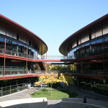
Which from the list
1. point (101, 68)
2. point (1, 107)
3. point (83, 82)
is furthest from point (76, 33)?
point (1, 107)

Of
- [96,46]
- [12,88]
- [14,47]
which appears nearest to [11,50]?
[14,47]

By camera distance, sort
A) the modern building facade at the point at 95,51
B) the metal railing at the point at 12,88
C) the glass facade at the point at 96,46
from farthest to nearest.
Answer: the glass facade at the point at 96,46 → the metal railing at the point at 12,88 → the modern building facade at the point at 95,51

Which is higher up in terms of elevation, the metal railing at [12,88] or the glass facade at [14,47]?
the glass facade at [14,47]

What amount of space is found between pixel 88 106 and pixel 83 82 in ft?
50.0

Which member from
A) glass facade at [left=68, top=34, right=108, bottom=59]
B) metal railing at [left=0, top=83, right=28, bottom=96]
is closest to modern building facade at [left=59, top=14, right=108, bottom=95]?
glass facade at [left=68, top=34, right=108, bottom=59]

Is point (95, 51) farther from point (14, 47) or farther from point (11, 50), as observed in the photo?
point (11, 50)

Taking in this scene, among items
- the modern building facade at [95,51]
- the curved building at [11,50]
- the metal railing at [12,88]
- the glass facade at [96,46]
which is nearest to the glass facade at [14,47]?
the curved building at [11,50]

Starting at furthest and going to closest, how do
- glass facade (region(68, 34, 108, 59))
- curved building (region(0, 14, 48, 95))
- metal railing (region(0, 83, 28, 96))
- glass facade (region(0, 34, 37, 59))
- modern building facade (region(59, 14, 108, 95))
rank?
1. glass facade (region(0, 34, 37, 59))
2. glass facade (region(68, 34, 108, 59))
3. metal railing (region(0, 83, 28, 96))
4. modern building facade (region(59, 14, 108, 95))
5. curved building (region(0, 14, 48, 95))

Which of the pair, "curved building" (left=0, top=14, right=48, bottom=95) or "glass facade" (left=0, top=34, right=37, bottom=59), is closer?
"curved building" (left=0, top=14, right=48, bottom=95)

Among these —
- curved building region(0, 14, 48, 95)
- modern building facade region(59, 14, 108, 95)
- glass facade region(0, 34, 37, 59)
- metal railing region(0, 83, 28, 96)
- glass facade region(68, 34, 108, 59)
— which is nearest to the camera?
Answer: curved building region(0, 14, 48, 95)

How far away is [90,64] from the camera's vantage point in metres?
27.9

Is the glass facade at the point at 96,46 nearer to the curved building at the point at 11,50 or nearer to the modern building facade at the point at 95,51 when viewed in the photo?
the modern building facade at the point at 95,51

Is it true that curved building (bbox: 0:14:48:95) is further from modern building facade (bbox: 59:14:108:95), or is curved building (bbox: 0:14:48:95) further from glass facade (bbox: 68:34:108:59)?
glass facade (bbox: 68:34:108:59)

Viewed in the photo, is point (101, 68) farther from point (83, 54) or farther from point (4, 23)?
point (4, 23)
